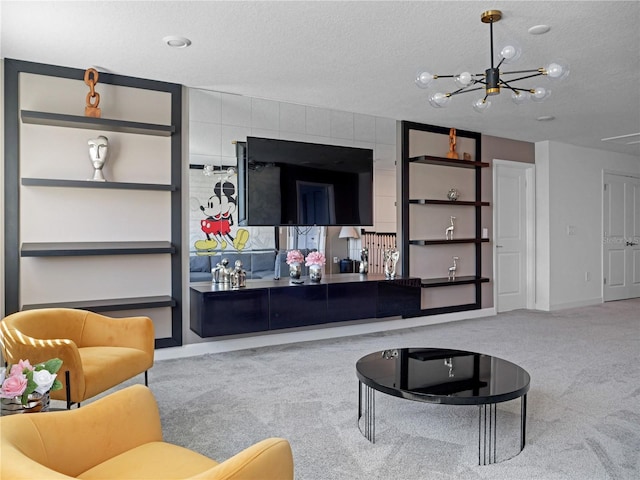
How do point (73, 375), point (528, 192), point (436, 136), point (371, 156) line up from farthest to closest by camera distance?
1. point (528, 192)
2. point (436, 136)
3. point (371, 156)
4. point (73, 375)

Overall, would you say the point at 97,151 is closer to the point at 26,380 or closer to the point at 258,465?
the point at 26,380

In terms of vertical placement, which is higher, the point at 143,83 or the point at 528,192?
the point at 143,83

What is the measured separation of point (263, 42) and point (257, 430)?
8.22 feet

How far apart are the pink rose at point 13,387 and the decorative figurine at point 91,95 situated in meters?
2.69

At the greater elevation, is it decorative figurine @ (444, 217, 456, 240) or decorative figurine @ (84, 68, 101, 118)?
decorative figurine @ (84, 68, 101, 118)

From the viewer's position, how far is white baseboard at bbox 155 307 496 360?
4289 millimetres

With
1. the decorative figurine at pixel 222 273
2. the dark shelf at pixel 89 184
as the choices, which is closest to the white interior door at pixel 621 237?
the decorative figurine at pixel 222 273

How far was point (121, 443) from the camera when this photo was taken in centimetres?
156

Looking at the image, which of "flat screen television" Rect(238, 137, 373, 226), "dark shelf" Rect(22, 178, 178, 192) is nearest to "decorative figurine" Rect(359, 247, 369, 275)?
"flat screen television" Rect(238, 137, 373, 226)

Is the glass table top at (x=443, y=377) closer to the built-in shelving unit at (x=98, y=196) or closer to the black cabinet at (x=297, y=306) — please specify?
the black cabinet at (x=297, y=306)

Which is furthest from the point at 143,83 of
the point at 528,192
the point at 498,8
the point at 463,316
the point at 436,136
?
the point at 528,192

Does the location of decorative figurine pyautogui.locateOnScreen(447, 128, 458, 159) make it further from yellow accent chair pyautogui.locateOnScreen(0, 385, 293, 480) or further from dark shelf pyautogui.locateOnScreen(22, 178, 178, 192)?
yellow accent chair pyautogui.locateOnScreen(0, 385, 293, 480)

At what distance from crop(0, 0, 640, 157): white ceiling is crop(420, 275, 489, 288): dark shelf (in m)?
2.09

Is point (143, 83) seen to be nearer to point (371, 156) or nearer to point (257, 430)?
point (371, 156)
